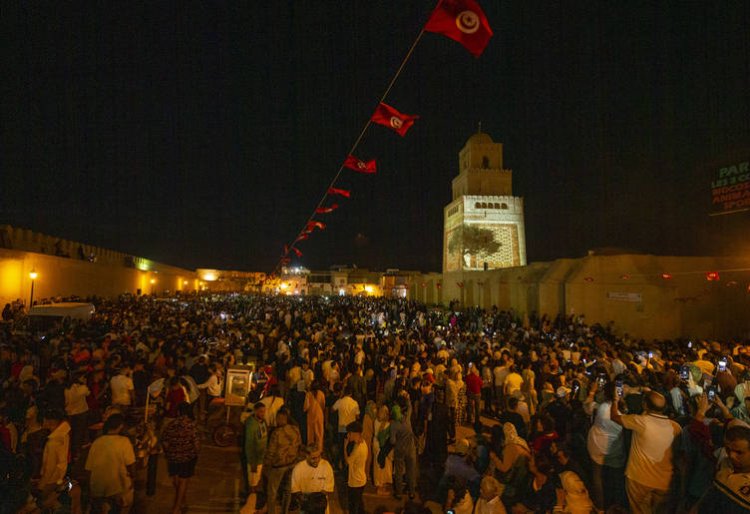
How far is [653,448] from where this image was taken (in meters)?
4.07

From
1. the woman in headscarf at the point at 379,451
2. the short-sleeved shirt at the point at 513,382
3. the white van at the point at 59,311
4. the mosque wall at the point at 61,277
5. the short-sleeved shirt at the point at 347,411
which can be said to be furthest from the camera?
the mosque wall at the point at 61,277

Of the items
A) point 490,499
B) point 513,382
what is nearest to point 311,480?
point 490,499

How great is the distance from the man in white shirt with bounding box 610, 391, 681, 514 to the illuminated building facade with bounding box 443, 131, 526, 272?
1926 inches

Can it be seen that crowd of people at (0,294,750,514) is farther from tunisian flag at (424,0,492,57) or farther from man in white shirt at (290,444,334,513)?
tunisian flag at (424,0,492,57)

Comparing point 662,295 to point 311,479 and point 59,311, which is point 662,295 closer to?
point 311,479

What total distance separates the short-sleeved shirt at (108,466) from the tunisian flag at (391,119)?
769 cm

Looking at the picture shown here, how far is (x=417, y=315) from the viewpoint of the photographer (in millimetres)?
22234

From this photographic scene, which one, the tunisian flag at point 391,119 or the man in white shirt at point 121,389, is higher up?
the tunisian flag at point 391,119

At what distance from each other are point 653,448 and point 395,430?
9.71 feet

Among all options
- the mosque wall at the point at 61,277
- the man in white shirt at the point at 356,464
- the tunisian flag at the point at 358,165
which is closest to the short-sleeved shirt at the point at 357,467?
the man in white shirt at the point at 356,464

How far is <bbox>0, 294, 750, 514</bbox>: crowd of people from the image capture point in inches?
163

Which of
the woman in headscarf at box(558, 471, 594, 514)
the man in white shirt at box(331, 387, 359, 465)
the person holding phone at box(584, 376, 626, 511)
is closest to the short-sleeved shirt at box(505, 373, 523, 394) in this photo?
the person holding phone at box(584, 376, 626, 511)

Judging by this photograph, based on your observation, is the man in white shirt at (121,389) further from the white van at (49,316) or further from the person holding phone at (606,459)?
the white van at (49,316)

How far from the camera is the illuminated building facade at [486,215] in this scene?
53312 millimetres
